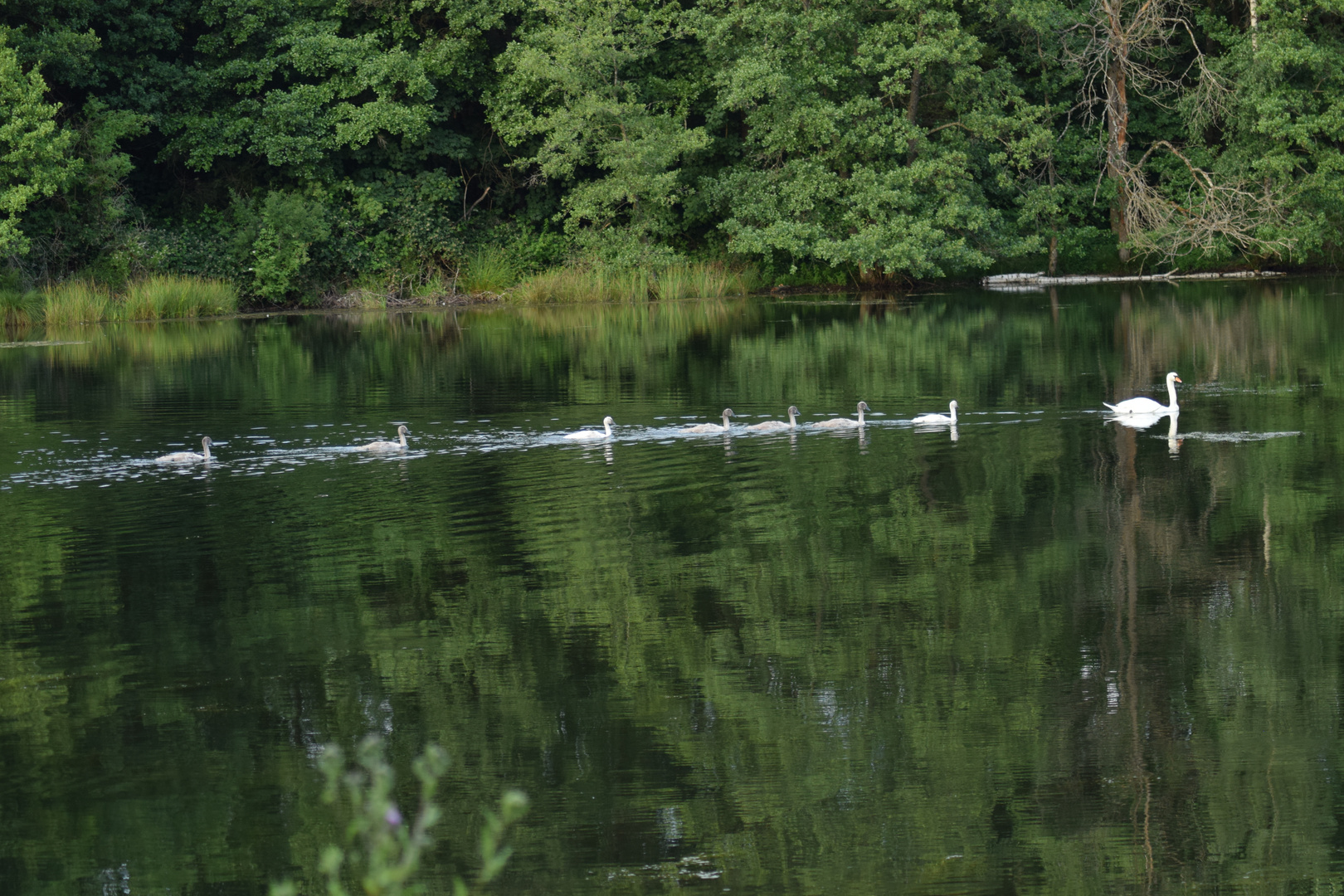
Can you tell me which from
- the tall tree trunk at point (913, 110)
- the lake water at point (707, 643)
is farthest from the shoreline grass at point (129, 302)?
the lake water at point (707, 643)

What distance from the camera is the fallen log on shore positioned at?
48219mm

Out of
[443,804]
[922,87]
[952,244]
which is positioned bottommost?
[443,804]

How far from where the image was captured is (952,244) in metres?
44.7

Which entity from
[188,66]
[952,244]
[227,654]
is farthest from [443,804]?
[188,66]

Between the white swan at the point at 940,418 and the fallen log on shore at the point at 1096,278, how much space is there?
2752cm

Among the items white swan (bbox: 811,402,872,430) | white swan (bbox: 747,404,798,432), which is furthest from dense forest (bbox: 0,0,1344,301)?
white swan (bbox: 747,404,798,432)

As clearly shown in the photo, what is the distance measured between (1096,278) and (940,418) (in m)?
30.3

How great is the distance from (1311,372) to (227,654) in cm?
1871

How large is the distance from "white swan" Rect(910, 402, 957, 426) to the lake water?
18.6 inches

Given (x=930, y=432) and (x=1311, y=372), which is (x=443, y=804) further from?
(x=1311, y=372)

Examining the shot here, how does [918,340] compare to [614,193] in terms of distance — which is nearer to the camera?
[918,340]

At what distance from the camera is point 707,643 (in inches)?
424

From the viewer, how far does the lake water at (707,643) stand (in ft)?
25.4

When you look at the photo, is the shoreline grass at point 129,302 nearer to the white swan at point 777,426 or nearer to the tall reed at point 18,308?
the tall reed at point 18,308
